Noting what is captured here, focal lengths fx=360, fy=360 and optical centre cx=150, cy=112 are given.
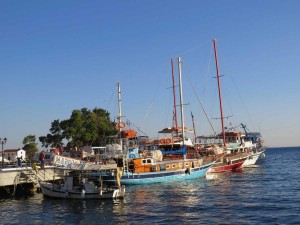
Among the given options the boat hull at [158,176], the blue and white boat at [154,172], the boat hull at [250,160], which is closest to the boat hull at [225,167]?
the boat hull at [250,160]

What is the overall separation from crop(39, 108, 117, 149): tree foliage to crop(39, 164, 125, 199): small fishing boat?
5004cm

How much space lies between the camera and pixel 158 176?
4953cm

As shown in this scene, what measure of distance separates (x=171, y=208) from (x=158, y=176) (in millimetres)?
18269

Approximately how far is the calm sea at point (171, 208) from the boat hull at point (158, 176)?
4008 millimetres

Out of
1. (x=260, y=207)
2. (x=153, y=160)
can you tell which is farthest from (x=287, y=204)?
(x=153, y=160)

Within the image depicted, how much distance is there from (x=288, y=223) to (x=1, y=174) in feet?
98.1

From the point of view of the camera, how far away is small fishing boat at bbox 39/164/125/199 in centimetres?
3541

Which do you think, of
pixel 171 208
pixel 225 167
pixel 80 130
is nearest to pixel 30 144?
pixel 80 130

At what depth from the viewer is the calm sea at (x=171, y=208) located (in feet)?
89.2

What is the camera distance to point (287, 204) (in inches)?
1264

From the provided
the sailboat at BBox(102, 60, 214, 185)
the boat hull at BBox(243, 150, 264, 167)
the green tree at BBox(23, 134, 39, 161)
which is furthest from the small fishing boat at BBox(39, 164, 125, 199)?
the green tree at BBox(23, 134, 39, 161)

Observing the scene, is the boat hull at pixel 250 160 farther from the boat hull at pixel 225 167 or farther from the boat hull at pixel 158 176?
the boat hull at pixel 158 176

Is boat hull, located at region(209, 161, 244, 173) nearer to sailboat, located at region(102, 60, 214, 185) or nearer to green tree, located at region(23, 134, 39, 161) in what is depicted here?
sailboat, located at region(102, 60, 214, 185)

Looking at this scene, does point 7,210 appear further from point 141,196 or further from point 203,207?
point 203,207
